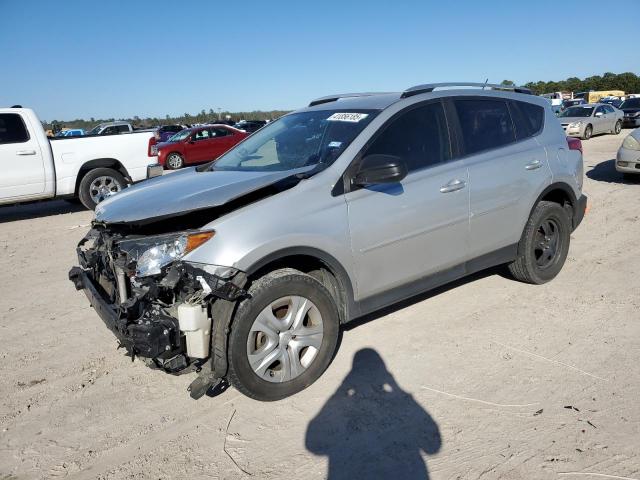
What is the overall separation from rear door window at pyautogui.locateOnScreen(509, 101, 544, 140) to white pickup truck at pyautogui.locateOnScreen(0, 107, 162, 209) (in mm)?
6670

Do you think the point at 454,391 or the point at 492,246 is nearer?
the point at 454,391

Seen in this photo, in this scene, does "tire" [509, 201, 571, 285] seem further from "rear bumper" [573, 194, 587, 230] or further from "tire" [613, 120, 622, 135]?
"tire" [613, 120, 622, 135]

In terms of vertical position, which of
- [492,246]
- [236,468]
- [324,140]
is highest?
[324,140]

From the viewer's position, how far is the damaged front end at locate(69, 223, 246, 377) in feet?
9.26

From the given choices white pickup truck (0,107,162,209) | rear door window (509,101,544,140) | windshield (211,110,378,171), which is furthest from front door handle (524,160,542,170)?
white pickup truck (0,107,162,209)

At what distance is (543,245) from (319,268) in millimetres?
2575

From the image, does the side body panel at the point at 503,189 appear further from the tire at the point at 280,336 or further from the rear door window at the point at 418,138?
the tire at the point at 280,336

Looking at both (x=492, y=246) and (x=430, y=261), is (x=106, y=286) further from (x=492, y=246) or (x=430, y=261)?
(x=492, y=246)

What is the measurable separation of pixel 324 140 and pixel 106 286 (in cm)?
193

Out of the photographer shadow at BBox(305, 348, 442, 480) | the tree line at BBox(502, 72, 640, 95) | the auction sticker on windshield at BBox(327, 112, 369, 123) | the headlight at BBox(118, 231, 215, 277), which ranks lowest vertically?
the photographer shadow at BBox(305, 348, 442, 480)

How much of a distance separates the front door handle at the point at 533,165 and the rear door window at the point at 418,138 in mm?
940

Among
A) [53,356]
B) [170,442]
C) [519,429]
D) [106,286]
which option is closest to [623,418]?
[519,429]

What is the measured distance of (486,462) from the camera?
2574mm

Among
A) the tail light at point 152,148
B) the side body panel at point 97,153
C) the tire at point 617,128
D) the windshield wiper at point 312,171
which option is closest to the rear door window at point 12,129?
the side body panel at point 97,153
